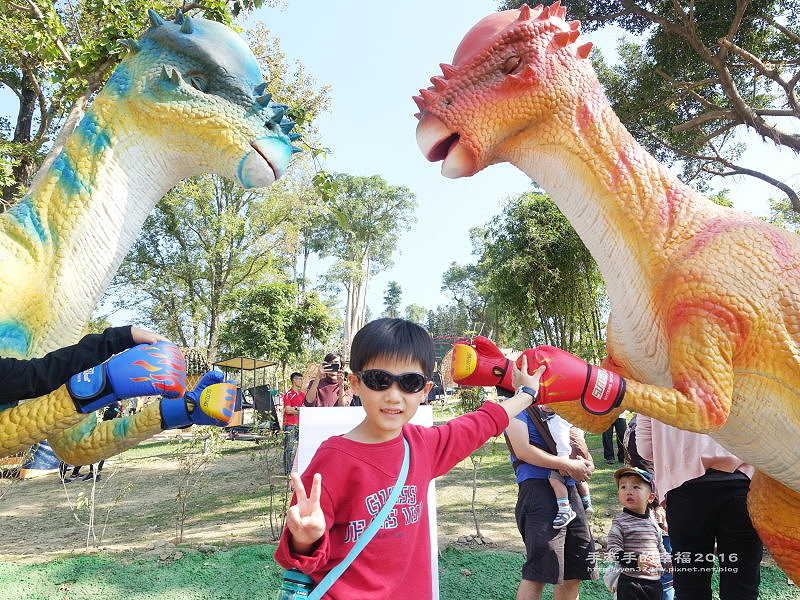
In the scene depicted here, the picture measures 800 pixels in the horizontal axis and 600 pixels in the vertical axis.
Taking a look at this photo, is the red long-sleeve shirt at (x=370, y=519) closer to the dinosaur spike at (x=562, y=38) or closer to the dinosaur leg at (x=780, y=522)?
the dinosaur leg at (x=780, y=522)

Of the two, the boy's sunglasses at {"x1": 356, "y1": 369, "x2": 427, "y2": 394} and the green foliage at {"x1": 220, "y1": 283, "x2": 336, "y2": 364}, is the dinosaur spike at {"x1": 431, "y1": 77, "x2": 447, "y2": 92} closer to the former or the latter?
the boy's sunglasses at {"x1": 356, "y1": 369, "x2": 427, "y2": 394}

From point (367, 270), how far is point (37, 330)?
3054cm

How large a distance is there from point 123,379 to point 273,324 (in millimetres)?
16400

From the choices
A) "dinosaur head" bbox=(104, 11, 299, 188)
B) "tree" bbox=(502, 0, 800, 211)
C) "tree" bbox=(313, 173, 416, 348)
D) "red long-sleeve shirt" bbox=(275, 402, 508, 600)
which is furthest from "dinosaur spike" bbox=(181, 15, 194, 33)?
"tree" bbox=(313, 173, 416, 348)

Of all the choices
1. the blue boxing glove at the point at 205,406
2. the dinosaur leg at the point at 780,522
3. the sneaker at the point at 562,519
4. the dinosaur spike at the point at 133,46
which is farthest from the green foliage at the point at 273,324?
the dinosaur leg at the point at 780,522

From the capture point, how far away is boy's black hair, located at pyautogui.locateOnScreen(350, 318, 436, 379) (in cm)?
149

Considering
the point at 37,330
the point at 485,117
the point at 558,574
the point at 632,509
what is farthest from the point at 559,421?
the point at 37,330

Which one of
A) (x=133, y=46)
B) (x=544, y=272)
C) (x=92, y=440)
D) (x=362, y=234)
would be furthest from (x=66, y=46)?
(x=362, y=234)

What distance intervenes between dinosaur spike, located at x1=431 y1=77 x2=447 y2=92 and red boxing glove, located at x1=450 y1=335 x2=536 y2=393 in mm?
858

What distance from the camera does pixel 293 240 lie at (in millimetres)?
17281

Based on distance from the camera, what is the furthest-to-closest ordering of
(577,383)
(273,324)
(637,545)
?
(273,324)
(637,545)
(577,383)

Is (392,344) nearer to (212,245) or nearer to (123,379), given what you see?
(123,379)

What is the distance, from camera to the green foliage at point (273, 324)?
684 inches

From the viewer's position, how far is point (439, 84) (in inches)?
72.4
